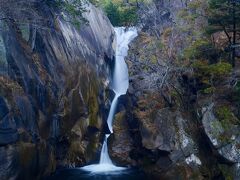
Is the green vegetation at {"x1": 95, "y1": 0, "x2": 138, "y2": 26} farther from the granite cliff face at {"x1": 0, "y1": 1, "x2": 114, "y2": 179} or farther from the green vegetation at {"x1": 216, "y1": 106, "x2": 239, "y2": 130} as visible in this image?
the green vegetation at {"x1": 216, "y1": 106, "x2": 239, "y2": 130}

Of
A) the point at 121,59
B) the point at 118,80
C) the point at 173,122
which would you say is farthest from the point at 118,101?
the point at 173,122

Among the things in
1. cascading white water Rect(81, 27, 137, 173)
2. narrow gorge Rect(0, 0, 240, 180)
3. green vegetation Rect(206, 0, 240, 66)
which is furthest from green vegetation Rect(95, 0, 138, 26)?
green vegetation Rect(206, 0, 240, 66)

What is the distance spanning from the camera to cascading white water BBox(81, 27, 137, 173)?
22812 mm

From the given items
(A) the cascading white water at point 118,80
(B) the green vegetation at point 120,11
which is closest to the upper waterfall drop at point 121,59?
(A) the cascading white water at point 118,80

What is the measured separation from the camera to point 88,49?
2711 centimetres

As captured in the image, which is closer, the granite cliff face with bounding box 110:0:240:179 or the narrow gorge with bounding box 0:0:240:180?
the narrow gorge with bounding box 0:0:240:180

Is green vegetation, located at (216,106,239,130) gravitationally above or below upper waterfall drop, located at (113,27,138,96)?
below

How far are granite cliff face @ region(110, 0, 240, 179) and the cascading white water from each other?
740 millimetres

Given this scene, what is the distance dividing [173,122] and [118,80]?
11359 millimetres

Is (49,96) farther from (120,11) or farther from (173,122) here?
(120,11)

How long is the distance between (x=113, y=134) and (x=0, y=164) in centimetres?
1075

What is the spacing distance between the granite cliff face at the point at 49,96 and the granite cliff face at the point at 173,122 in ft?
8.50

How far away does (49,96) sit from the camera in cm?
2017

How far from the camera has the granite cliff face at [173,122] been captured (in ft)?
58.2
